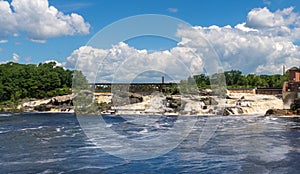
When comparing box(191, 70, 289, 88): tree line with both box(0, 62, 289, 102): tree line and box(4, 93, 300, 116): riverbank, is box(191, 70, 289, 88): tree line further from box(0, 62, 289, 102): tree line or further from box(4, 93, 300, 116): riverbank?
box(4, 93, 300, 116): riverbank

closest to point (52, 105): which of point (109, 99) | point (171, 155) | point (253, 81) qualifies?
point (109, 99)

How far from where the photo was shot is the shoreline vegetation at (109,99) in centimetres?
4434

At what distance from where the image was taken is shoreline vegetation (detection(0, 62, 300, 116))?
1746 inches

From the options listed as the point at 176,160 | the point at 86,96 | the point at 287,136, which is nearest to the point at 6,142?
the point at 176,160

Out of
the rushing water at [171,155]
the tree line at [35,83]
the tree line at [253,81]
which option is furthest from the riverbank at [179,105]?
the tree line at [253,81]

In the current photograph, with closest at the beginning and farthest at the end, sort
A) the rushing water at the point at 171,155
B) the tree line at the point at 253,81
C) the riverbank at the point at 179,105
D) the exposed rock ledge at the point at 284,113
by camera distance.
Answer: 1. the rushing water at the point at 171,155
2. the exposed rock ledge at the point at 284,113
3. the riverbank at the point at 179,105
4. the tree line at the point at 253,81

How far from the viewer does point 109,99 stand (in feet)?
179

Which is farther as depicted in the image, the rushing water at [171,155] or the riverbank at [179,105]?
the riverbank at [179,105]

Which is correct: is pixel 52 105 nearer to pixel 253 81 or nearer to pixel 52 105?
pixel 52 105

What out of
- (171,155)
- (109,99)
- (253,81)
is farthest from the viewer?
(253,81)

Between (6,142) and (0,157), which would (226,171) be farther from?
(6,142)

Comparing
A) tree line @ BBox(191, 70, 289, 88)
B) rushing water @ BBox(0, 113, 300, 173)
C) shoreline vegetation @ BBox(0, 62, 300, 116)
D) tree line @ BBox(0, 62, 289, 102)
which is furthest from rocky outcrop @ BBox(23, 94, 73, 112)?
tree line @ BBox(191, 70, 289, 88)

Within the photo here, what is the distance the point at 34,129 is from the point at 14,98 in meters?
32.5

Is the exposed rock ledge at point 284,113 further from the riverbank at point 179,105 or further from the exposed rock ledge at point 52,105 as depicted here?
the exposed rock ledge at point 52,105
